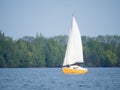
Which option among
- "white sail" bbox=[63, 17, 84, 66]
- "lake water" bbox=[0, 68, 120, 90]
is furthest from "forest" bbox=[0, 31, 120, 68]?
"lake water" bbox=[0, 68, 120, 90]

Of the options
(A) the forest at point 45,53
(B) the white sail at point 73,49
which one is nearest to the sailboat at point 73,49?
(B) the white sail at point 73,49

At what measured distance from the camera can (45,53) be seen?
165125 mm

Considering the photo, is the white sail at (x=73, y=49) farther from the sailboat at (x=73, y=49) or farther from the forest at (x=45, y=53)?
the forest at (x=45, y=53)

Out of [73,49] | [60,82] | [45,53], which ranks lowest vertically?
[60,82]

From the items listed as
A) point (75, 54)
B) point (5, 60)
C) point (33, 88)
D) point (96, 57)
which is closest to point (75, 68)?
point (75, 54)

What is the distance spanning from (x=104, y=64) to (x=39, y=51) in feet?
72.7

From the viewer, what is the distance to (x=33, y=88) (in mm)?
58031

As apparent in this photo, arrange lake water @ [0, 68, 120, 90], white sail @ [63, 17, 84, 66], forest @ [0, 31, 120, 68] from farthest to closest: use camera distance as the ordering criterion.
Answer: forest @ [0, 31, 120, 68] → white sail @ [63, 17, 84, 66] → lake water @ [0, 68, 120, 90]

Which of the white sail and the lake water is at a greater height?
the white sail

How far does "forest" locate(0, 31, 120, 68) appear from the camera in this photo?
153500 millimetres

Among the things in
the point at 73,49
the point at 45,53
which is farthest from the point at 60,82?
the point at 45,53

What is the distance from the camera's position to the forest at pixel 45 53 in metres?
154

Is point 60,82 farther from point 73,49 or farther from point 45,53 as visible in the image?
point 45,53

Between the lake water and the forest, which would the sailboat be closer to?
the lake water
